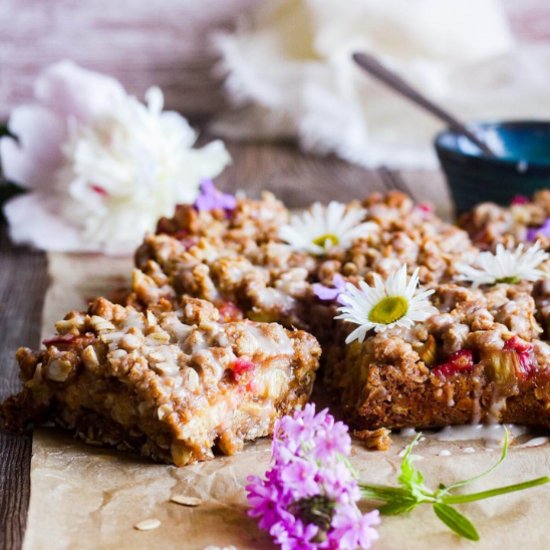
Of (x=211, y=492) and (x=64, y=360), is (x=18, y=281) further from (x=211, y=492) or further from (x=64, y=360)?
(x=211, y=492)

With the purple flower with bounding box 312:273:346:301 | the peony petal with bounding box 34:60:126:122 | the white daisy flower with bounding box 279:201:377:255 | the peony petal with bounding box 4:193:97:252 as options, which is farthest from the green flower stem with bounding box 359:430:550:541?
the peony petal with bounding box 34:60:126:122

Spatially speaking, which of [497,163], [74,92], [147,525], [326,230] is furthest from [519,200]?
[147,525]

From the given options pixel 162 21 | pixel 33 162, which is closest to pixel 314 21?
pixel 162 21

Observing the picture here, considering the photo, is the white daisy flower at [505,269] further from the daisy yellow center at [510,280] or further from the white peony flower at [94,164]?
the white peony flower at [94,164]

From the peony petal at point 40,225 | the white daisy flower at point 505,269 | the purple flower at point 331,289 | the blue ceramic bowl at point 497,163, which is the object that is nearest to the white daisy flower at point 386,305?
the purple flower at point 331,289

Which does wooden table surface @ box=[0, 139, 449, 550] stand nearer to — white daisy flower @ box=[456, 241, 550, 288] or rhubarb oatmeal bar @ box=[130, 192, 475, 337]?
rhubarb oatmeal bar @ box=[130, 192, 475, 337]

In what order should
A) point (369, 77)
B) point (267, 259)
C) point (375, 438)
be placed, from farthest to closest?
point (369, 77), point (267, 259), point (375, 438)

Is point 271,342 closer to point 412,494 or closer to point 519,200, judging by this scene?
point 412,494
